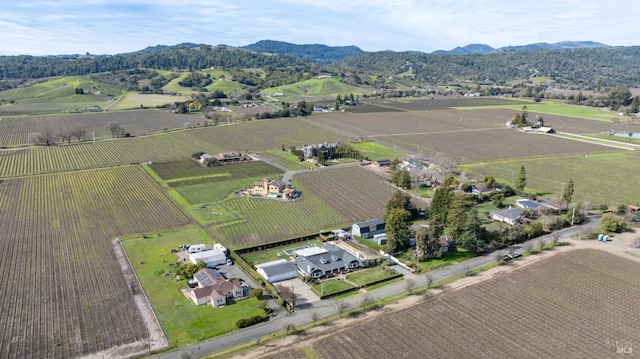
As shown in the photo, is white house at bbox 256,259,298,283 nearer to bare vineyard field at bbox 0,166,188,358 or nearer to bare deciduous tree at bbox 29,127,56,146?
bare vineyard field at bbox 0,166,188,358

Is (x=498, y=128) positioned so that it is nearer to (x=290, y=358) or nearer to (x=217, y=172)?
(x=217, y=172)

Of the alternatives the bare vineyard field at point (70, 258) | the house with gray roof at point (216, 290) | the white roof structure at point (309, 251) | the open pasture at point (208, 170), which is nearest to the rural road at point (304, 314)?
the house with gray roof at point (216, 290)

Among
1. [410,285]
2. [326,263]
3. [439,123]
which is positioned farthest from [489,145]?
[410,285]

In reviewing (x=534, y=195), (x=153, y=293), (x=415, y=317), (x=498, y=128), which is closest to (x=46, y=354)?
(x=153, y=293)

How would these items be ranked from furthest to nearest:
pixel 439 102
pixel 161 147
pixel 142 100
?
pixel 439 102, pixel 142 100, pixel 161 147

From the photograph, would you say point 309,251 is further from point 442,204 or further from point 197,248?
point 442,204

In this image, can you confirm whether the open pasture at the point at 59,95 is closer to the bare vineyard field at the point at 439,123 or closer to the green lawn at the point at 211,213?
the bare vineyard field at the point at 439,123
